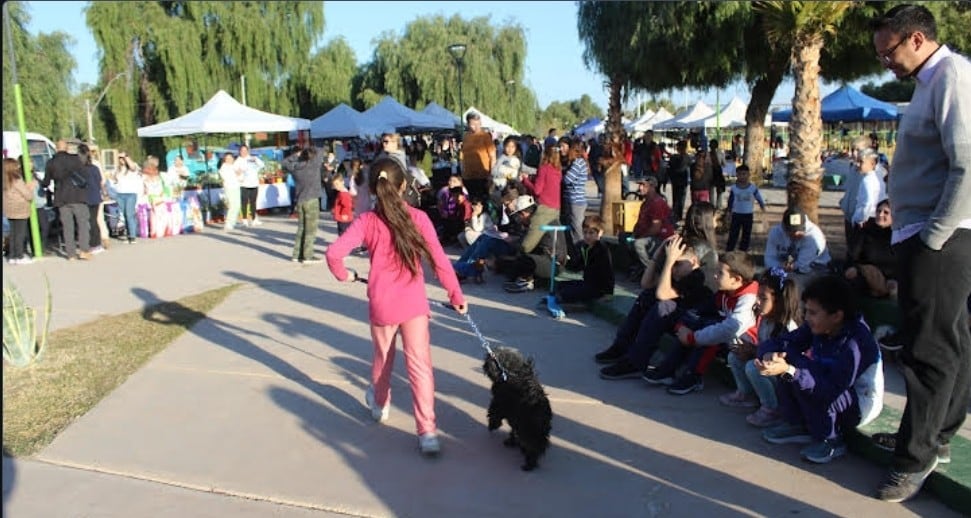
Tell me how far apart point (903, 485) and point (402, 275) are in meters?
2.79

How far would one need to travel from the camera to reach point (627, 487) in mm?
3998

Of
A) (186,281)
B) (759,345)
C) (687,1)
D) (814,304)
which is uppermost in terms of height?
(687,1)

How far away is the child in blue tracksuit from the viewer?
10664mm

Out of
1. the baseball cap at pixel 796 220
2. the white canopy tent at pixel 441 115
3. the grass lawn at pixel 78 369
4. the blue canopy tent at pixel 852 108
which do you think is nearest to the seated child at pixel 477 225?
the grass lawn at pixel 78 369

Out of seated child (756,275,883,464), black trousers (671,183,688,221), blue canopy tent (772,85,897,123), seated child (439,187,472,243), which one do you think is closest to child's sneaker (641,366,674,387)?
seated child (756,275,883,464)

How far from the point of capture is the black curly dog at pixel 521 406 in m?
4.20

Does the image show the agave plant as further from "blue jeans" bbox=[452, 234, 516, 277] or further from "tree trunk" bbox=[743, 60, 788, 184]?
"tree trunk" bbox=[743, 60, 788, 184]

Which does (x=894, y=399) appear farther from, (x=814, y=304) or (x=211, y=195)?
(x=211, y=195)

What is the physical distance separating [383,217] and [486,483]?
1.62 metres

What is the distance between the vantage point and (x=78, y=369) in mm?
6285

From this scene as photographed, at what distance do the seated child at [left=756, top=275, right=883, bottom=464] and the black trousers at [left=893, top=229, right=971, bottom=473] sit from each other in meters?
0.48

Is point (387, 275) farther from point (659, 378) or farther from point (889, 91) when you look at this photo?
point (889, 91)

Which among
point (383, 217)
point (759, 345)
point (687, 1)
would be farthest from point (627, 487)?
point (687, 1)

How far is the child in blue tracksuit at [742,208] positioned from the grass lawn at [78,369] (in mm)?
6964
